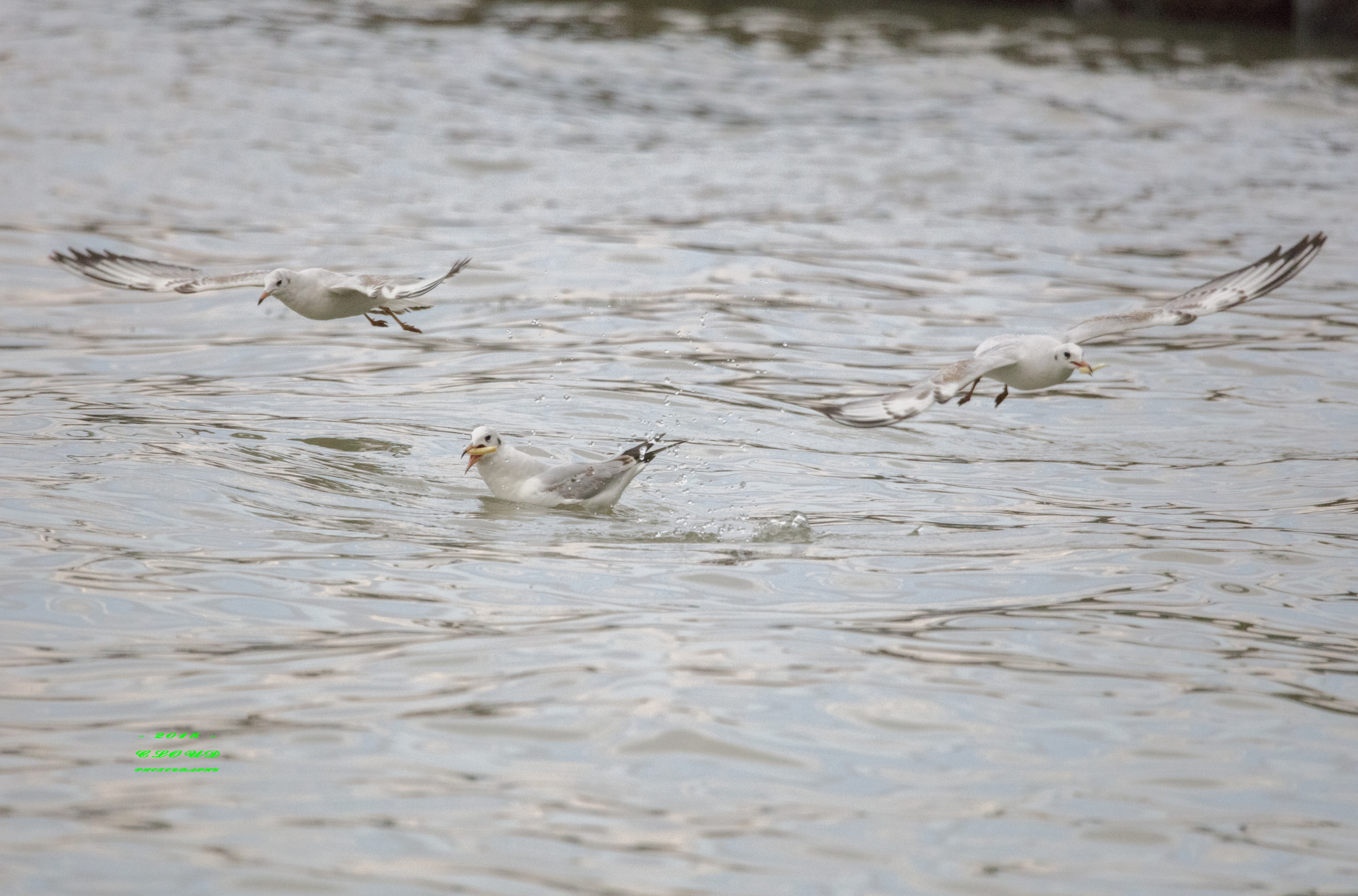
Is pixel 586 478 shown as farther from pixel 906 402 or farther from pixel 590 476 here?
pixel 906 402

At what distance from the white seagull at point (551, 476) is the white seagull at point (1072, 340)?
170 centimetres

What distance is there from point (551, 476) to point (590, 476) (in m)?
0.26

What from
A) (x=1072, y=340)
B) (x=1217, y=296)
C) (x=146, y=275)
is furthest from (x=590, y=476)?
(x=1217, y=296)

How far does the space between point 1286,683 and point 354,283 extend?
220 inches

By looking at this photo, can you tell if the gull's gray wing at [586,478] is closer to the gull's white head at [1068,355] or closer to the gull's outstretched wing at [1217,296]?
the gull's white head at [1068,355]

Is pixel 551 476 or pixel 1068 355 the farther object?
pixel 551 476

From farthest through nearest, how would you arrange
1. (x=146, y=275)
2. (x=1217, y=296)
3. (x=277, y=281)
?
(x=146, y=275) → (x=277, y=281) → (x=1217, y=296)

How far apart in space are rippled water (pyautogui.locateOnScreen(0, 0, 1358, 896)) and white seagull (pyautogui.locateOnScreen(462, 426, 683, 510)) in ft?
0.40

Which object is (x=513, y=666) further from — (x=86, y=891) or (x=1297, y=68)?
(x=1297, y=68)

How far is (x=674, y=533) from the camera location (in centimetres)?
871

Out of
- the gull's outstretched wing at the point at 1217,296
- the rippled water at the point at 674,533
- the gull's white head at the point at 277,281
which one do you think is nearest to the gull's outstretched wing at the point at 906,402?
the rippled water at the point at 674,533

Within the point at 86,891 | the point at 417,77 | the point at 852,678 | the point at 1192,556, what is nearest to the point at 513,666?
the point at 852,678

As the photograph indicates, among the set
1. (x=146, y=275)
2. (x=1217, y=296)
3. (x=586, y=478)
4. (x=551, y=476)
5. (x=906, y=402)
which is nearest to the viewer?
(x=906, y=402)

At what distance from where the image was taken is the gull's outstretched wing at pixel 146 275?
977 cm
